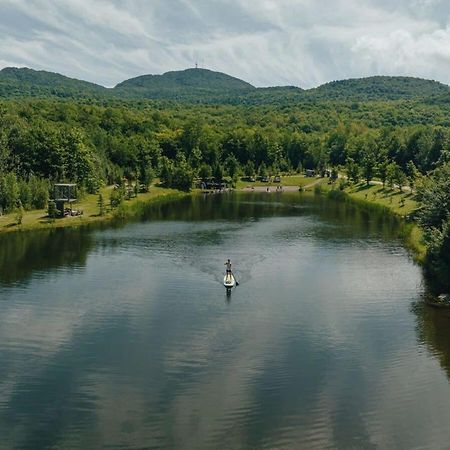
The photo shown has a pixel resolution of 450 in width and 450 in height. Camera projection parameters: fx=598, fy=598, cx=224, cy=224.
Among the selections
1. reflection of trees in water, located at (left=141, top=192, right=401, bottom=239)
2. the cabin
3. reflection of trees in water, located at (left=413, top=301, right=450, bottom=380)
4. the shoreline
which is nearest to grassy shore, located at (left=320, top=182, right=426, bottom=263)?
the shoreline

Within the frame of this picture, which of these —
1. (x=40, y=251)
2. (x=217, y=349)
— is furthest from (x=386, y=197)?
(x=217, y=349)

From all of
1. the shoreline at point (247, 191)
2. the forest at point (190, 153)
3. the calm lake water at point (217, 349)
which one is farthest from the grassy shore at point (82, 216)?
the calm lake water at point (217, 349)

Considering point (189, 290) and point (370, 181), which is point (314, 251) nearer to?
point (189, 290)

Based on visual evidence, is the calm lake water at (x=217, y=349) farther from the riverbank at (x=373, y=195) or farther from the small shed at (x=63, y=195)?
the small shed at (x=63, y=195)

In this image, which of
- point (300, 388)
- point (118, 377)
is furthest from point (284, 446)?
point (118, 377)

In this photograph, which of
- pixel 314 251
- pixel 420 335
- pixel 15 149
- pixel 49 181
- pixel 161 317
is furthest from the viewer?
pixel 15 149
